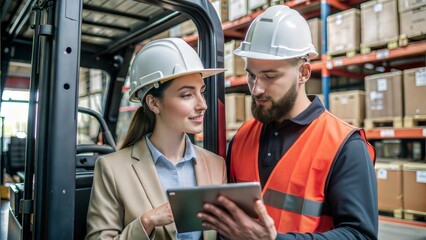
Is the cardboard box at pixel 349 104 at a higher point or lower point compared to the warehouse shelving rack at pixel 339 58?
lower

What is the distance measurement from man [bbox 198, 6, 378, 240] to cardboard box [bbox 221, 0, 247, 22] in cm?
407

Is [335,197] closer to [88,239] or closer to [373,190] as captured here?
[373,190]

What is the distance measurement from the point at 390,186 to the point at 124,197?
364 centimetres

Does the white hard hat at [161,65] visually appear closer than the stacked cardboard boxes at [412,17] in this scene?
Yes

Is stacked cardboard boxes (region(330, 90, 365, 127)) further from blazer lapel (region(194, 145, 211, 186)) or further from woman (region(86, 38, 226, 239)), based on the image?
blazer lapel (region(194, 145, 211, 186))

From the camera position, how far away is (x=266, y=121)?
1984 millimetres

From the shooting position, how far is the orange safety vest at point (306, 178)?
166cm

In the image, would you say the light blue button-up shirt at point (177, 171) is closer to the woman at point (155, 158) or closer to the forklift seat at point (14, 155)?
the woman at point (155, 158)

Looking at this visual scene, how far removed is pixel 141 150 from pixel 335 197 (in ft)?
3.14

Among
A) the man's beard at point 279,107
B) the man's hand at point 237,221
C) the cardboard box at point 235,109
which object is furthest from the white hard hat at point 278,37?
the cardboard box at point 235,109

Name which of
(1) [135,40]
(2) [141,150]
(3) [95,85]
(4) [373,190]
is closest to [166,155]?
(2) [141,150]

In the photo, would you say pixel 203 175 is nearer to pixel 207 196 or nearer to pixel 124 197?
pixel 124 197

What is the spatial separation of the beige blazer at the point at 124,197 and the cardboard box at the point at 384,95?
139 inches

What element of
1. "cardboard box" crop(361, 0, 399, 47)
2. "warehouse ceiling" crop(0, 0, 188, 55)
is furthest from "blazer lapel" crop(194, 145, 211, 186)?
"cardboard box" crop(361, 0, 399, 47)
